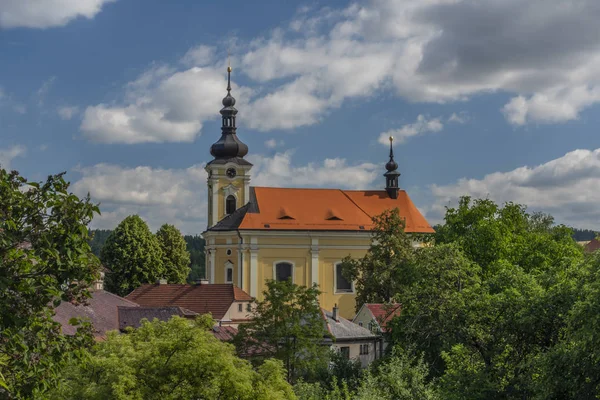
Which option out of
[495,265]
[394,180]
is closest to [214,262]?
[394,180]

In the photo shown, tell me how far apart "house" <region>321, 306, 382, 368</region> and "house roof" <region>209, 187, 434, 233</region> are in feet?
54.7

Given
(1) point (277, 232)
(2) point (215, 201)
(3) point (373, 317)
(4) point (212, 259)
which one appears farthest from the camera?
(2) point (215, 201)

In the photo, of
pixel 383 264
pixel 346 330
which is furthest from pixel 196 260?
pixel 346 330

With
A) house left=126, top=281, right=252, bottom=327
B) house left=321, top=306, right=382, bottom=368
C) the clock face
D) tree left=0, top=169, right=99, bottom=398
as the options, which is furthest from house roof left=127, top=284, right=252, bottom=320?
Answer: tree left=0, top=169, right=99, bottom=398

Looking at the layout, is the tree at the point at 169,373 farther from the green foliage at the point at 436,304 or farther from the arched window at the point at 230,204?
the arched window at the point at 230,204

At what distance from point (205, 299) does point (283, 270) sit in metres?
11.1

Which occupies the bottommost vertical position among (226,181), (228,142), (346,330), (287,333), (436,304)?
(346,330)

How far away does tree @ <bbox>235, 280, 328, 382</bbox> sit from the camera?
3111 cm

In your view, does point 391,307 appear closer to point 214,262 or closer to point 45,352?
point 214,262

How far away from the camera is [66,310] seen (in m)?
31.4

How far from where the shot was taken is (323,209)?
61250mm

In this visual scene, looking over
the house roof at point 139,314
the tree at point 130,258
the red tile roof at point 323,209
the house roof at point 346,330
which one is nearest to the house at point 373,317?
the house roof at point 346,330

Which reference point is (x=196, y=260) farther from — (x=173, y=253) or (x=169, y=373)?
(x=169, y=373)

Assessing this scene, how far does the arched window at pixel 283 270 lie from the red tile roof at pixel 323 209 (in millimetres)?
2785
